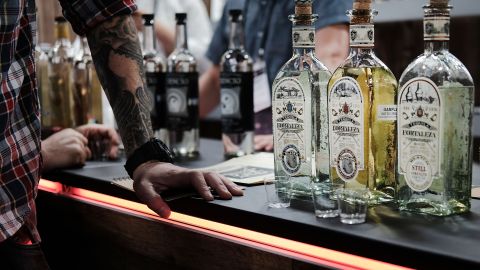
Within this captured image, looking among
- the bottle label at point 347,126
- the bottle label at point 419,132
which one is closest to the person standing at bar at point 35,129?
the bottle label at point 347,126

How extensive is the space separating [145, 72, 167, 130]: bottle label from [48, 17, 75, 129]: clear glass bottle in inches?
10.8

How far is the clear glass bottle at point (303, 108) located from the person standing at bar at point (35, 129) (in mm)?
147

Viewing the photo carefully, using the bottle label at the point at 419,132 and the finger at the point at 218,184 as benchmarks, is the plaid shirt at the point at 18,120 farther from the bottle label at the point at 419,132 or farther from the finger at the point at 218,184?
the bottle label at the point at 419,132

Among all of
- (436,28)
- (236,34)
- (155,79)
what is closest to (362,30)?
(436,28)

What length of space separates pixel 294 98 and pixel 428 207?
29cm

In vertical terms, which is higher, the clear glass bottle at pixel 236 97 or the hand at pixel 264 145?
the clear glass bottle at pixel 236 97

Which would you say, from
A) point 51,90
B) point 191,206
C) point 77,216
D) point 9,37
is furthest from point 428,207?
point 51,90

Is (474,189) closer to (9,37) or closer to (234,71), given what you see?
(234,71)

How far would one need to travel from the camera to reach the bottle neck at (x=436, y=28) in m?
1.00

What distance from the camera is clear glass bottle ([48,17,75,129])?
6.36 feet

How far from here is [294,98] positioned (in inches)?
45.5

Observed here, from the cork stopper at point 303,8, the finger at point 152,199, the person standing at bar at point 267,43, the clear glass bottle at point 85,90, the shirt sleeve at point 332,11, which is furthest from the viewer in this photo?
the shirt sleeve at point 332,11

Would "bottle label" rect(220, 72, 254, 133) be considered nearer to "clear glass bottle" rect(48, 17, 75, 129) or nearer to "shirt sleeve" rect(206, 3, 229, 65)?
"clear glass bottle" rect(48, 17, 75, 129)

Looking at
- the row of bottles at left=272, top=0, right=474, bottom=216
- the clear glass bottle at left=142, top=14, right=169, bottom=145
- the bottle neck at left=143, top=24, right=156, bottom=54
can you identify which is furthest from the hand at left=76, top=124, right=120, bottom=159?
the row of bottles at left=272, top=0, right=474, bottom=216
